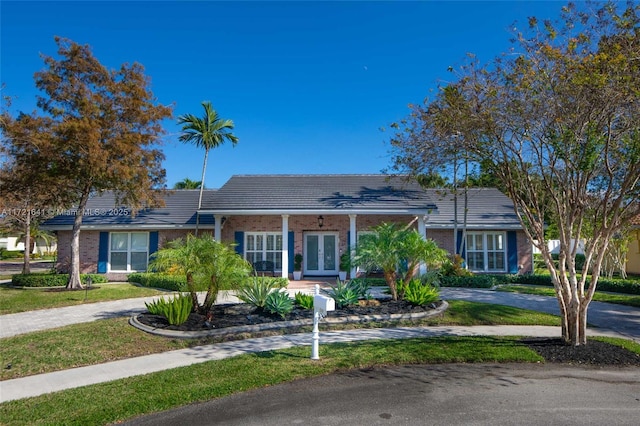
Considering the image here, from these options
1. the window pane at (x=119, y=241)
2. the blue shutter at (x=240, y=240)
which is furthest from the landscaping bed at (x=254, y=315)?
the window pane at (x=119, y=241)

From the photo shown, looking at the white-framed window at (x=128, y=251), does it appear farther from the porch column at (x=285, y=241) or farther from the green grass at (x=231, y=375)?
the green grass at (x=231, y=375)

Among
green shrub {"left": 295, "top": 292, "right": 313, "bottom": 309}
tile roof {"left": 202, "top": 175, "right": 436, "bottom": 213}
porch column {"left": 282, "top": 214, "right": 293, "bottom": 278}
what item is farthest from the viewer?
tile roof {"left": 202, "top": 175, "right": 436, "bottom": 213}

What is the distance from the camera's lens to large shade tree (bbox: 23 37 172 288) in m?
15.3

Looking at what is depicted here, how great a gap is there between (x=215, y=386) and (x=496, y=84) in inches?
305

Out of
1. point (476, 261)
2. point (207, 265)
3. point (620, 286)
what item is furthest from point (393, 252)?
point (476, 261)

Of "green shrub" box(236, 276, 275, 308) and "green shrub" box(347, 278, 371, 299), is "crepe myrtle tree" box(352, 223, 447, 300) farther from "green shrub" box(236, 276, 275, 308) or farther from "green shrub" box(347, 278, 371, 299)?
"green shrub" box(236, 276, 275, 308)

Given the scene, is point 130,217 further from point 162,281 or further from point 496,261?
point 496,261

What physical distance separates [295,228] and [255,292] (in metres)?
9.71

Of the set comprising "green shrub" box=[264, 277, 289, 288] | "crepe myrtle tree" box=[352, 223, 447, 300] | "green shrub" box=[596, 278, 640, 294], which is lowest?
"green shrub" box=[596, 278, 640, 294]

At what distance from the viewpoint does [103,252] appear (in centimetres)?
2061

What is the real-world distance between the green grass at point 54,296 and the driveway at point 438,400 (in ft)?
34.2

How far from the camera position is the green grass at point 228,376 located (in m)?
5.20

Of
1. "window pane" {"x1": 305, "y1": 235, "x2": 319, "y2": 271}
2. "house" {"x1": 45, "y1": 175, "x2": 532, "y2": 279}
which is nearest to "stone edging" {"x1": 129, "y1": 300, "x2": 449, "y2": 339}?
"house" {"x1": 45, "y1": 175, "x2": 532, "y2": 279}

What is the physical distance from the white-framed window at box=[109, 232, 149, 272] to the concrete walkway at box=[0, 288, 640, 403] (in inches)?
293
